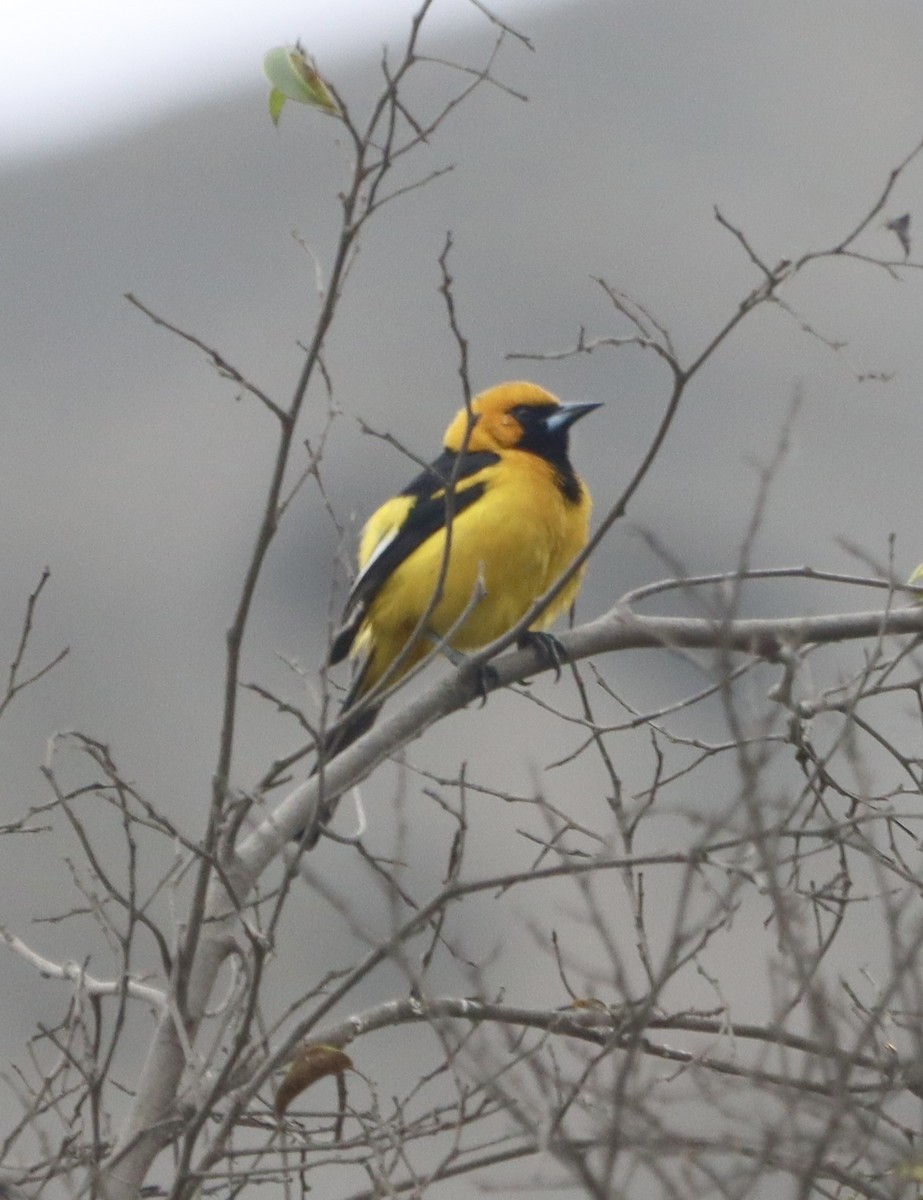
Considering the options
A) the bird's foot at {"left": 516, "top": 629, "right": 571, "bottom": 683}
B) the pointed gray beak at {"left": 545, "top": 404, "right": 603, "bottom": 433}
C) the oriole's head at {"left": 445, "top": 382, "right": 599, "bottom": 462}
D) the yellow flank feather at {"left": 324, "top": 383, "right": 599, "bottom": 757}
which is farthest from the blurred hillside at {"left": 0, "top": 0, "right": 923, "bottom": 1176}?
the bird's foot at {"left": 516, "top": 629, "right": 571, "bottom": 683}

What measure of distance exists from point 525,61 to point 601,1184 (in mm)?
20195

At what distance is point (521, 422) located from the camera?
571 centimetres

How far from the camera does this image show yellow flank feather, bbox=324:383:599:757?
4.98 m

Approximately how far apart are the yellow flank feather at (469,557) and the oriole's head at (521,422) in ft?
0.51

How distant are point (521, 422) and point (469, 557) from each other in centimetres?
90

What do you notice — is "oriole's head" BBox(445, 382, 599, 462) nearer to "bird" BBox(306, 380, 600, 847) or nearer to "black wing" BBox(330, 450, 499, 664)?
"bird" BBox(306, 380, 600, 847)

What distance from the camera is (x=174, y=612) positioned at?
14164 mm

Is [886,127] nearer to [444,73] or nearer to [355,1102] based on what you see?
[444,73]

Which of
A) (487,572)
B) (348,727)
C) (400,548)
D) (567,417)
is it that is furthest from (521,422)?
(348,727)

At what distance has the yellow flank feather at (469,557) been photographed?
498cm

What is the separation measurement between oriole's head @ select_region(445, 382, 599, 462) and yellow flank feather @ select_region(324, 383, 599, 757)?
156 mm

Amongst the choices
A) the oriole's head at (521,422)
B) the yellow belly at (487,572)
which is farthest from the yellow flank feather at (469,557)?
the oriole's head at (521,422)

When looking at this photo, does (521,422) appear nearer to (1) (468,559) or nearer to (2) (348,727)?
(1) (468,559)

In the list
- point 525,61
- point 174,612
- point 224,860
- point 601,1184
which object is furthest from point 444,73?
point 601,1184
